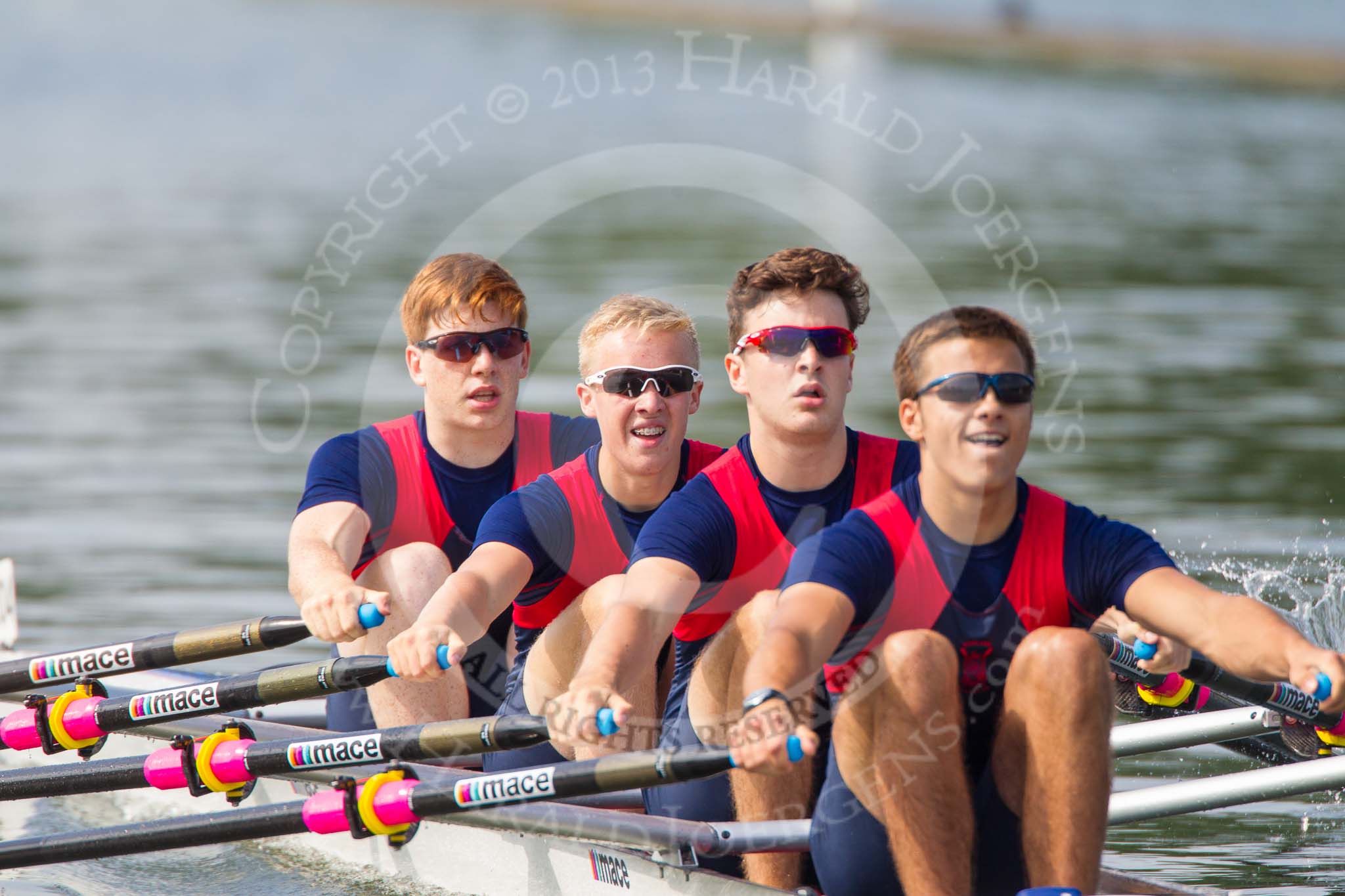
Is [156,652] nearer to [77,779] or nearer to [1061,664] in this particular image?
[77,779]

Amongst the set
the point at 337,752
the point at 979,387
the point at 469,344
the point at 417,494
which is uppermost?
the point at 469,344

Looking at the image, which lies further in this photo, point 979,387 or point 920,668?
point 979,387

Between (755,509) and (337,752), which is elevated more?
(755,509)

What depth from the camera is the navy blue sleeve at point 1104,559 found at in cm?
407

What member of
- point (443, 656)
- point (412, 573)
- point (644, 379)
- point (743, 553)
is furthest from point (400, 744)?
point (644, 379)

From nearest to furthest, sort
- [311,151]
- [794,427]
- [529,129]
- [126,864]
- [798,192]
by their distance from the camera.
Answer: [794,427] < [126,864] < [798,192] < [311,151] < [529,129]

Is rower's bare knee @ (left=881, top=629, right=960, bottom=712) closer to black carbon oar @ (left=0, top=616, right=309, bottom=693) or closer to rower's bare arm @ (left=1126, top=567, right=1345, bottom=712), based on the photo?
rower's bare arm @ (left=1126, top=567, right=1345, bottom=712)

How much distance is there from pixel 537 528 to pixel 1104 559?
1.70 meters

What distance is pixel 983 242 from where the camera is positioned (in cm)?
2314

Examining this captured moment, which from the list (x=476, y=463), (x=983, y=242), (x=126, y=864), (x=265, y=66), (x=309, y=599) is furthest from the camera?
(x=265, y=66)

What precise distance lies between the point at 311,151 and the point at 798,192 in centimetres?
1052

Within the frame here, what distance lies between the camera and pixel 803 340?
466 cm

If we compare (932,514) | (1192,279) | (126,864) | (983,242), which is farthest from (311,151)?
(932,514)

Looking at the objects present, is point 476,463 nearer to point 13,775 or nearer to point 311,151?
point 13,775
